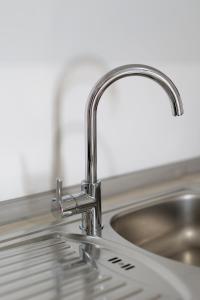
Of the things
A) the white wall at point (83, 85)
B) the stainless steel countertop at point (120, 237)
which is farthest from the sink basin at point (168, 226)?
the white wall at point (83, 85)

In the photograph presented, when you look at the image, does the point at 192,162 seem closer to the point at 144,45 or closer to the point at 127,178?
the point at 127,178

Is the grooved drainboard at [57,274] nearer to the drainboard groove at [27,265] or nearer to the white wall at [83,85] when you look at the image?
the drainboard groove at [27,265]

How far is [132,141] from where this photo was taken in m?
1.28

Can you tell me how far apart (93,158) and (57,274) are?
26 cm

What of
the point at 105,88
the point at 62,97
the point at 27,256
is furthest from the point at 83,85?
the point at 27,256

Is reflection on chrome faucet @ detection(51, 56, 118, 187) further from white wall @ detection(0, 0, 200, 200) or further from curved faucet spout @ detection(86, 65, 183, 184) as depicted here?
curved faucet spout @ detection(86, 65, 183, 184)

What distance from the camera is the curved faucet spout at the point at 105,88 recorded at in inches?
35.2

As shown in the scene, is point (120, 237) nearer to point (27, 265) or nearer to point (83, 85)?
point (27, 265)

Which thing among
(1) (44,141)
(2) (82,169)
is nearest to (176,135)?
(2) (82,169)

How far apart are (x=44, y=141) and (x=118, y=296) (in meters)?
0.46

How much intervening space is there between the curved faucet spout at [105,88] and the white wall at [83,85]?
0.17m

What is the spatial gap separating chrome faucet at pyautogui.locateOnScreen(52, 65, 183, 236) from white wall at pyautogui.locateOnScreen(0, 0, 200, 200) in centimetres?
17

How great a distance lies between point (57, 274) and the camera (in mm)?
799

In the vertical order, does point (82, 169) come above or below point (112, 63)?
below
